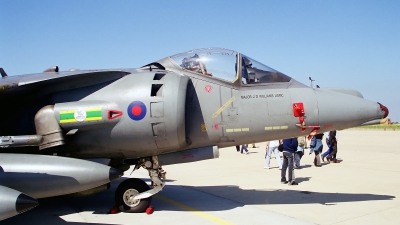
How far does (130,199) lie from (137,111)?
1.84m

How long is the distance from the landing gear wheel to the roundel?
1544mm

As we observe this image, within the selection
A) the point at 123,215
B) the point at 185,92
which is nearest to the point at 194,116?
the point at 185,92

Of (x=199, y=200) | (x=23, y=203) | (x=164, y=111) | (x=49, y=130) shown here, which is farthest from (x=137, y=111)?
(x=199, y=200)

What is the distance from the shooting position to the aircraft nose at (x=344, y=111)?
6.68 m

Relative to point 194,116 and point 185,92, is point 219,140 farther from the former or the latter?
point 185,92

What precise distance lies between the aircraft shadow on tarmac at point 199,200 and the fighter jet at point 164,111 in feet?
2.75

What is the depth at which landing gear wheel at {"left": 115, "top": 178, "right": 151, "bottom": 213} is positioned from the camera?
6.87 meters

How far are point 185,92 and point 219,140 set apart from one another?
1.21 metres

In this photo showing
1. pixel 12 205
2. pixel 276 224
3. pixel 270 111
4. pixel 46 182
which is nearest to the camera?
pixel 12 205

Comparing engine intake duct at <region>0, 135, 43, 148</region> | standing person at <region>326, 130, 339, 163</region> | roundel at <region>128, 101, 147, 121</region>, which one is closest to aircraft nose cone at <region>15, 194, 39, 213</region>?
engine intake duct at <region>0, 135, 43, 148</region>

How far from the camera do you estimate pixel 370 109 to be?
676cm

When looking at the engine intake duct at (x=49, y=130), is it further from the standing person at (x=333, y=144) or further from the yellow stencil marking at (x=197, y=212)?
the standing person at (x=333, y=144)

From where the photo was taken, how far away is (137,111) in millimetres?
6273

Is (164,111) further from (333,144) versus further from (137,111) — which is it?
(333,144)
